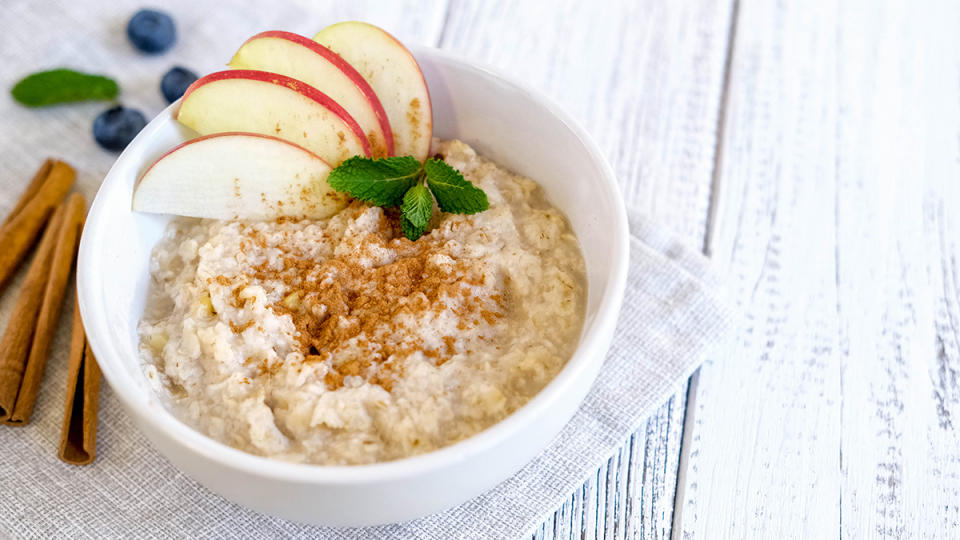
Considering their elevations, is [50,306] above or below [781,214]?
below

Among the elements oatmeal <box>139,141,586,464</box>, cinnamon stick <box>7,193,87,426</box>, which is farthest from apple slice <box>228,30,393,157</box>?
cinnamon stick <box>7,193,87,426</box>

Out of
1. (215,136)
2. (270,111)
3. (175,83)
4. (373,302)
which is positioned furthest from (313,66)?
(175,83)

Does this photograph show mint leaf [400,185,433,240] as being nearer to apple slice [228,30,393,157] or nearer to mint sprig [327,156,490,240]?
mint sprig [327,156,490,240]

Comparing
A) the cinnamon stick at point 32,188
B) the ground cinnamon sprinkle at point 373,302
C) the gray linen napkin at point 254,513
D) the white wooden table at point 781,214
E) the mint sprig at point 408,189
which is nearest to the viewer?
the ground cinnamon sprinkle at point 373,302

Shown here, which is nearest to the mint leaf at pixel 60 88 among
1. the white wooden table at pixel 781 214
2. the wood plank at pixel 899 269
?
the white wooden table at pixel 781 214

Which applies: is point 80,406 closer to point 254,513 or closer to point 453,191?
point 254,513

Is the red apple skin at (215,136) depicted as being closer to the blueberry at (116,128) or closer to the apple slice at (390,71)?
the apple slice at (390,71)
